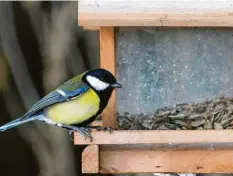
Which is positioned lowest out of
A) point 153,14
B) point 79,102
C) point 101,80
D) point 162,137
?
point 162,137

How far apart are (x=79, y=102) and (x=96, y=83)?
13 centimetres

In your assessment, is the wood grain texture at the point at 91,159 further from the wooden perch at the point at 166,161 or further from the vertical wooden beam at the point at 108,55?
the vertical wooden beam at the point at 108,55

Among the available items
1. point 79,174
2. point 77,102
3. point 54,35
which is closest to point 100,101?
point 77,102

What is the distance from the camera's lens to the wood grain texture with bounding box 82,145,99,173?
4.28 meters

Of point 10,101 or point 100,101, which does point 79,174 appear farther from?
point 100,101

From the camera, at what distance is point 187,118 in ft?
15.0

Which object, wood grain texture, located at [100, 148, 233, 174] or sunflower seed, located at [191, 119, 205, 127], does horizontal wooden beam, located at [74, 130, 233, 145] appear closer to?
wood grain texture, located at [100, 148, 233, 174]

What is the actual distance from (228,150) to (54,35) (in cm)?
275

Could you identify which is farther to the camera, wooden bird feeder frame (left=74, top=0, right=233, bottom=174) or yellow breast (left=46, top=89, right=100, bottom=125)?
yellow breast (left=46, top=89, right=100, bottom=125)

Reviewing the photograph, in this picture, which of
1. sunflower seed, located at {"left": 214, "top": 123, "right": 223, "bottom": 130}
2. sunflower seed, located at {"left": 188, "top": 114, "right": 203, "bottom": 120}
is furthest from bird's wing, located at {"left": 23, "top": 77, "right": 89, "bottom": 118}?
sunflower seed, located at {"left": 214, "top": 123, "right": 223, "bottom": 130}

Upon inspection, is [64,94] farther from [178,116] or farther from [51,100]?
[178,116]

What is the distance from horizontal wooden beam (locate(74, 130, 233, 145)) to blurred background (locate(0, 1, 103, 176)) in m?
2.69

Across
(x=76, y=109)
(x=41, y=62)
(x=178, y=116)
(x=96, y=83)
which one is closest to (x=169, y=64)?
(x=178, y=116)

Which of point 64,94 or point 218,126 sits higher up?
point 64,94
